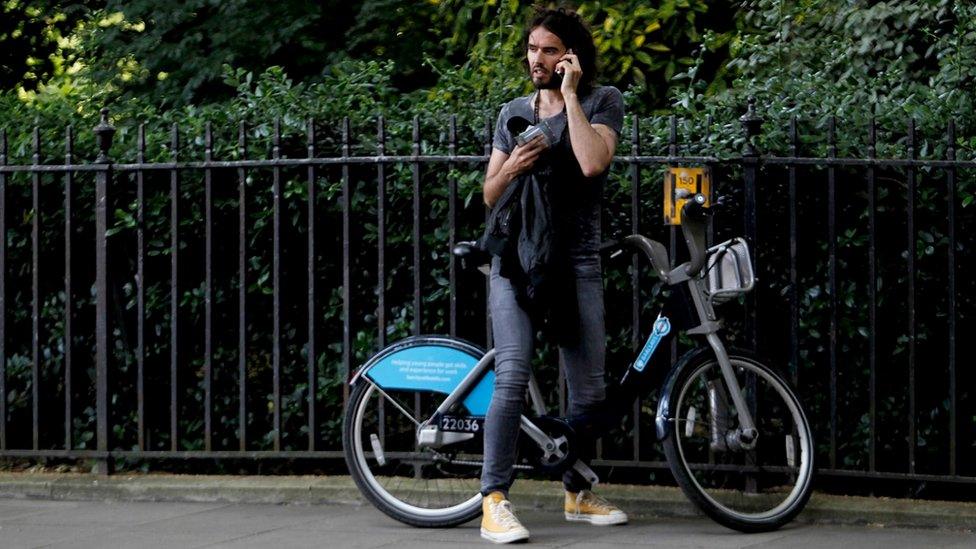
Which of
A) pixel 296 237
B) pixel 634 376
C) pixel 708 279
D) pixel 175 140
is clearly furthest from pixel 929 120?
pixel 175 140

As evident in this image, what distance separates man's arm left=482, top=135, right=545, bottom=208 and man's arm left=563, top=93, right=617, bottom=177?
0.43 ft

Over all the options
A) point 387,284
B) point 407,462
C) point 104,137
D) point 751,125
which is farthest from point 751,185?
point 104,137

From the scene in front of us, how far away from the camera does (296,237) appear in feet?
22.6

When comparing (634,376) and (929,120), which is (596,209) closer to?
(634,376)

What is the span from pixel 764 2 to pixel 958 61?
1.81 meters

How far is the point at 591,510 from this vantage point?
19.3 ft

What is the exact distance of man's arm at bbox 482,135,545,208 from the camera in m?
5.48

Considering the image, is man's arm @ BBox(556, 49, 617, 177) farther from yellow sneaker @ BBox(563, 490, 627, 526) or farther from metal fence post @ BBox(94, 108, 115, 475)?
metal fence post @ BBox(94, 108, 115, 475)

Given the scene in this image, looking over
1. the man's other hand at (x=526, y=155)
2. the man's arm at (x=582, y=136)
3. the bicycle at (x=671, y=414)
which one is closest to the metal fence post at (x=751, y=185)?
the bicycle at (x=671, y=414)

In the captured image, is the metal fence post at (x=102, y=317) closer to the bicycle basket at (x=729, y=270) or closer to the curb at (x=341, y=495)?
the curb at (x=341, y=495)

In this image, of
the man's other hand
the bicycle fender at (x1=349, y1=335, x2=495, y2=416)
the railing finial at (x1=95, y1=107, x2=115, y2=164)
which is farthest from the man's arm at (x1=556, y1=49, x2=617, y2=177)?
the railing finial at (x1=95, y1=107, x2=115, y2=164)

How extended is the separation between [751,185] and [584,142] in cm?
96

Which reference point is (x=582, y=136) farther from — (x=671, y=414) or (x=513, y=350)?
(x=671, y=414)

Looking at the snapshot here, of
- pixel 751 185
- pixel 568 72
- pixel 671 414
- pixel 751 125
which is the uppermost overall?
pixel 568 72
